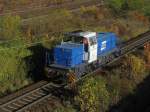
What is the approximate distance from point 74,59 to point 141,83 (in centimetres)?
510

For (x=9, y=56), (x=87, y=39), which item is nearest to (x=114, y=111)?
(x=87, y=39)

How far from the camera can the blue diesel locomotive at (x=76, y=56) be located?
21.6 m

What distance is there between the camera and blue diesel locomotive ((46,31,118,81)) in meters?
21.6

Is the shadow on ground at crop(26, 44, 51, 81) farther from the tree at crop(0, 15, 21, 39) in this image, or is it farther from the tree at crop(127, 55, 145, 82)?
the tree at crop(127, 55, 145, 82)

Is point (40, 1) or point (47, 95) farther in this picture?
point (40, 1)

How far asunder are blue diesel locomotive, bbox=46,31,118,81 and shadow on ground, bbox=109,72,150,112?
3.00 m

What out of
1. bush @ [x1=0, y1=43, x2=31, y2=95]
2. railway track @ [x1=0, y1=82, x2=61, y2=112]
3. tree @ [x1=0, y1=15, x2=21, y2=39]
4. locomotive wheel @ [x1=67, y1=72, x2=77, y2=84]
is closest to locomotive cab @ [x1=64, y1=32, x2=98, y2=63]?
locomotive wheel @ [x1=67, y1=72, x2=77, y2=84]

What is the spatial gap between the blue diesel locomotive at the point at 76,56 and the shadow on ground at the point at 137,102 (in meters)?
3.00

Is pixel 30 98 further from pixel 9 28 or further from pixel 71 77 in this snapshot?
pixel 9 28

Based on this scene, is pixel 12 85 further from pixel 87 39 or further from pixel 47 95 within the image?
pixel 87 39

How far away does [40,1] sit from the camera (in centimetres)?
5253

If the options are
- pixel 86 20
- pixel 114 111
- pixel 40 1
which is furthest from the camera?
pixel 40 1

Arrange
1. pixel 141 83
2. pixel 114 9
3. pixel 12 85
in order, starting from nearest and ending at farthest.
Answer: pixel 12 85 < pixel 141 83 < pixel 114 9

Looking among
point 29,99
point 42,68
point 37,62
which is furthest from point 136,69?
point 29,99
